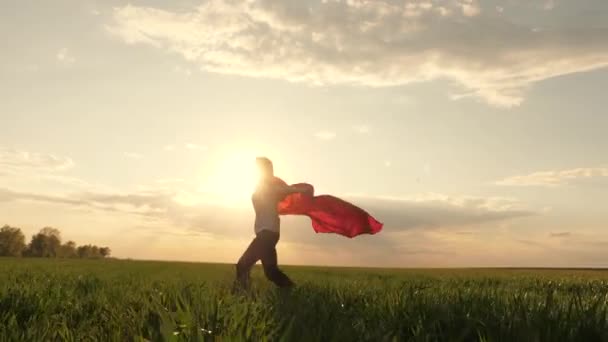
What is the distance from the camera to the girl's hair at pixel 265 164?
10.9m

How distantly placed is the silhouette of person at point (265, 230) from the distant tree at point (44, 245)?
5265 inches

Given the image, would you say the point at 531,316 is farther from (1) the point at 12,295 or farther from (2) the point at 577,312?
(1) the point at 12,295

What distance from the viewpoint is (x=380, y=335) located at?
14.8 feet

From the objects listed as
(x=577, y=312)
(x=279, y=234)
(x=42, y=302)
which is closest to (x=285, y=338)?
(x=577, y=312)

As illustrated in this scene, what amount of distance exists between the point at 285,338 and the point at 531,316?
2090mm

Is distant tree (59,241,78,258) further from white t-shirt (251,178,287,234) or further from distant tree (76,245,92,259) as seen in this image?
white t-shirt (251,178,287,234)

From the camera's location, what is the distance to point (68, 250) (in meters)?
142

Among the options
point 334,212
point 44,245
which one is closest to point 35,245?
point 44,245

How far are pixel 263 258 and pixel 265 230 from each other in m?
0.48

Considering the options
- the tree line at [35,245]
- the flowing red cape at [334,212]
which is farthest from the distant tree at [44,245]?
the flowing red cape at [334,212]

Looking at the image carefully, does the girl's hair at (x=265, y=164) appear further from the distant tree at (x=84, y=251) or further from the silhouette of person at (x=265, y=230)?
the distant tree at (x=84, y=251)

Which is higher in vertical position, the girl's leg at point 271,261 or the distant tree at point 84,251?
the distant tree at point 84,251

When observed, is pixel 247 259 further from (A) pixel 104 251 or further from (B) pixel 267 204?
(A) pixel 104 251

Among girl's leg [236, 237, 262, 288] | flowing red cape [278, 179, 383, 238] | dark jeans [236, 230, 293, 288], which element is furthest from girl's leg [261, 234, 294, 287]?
flowing red cape [278, 179, 383, 238]
